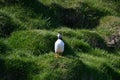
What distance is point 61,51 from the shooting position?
12219mm

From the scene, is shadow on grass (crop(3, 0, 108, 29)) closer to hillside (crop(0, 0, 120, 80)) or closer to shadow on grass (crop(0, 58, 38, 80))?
hillside (crop(0, 0, 120, 80))

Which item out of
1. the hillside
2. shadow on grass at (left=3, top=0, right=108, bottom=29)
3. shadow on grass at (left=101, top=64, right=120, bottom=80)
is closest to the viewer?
the hillside

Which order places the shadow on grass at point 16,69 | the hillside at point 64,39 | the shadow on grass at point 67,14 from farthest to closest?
the shadow on grass at point 67,14 → the hillside at point 64,39 → the shadow on grass at point 16,69

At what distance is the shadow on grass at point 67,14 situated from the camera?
1558cm

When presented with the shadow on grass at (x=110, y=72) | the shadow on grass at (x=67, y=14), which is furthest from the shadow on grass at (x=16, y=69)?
the shadow on grass at (x=67, y=14)

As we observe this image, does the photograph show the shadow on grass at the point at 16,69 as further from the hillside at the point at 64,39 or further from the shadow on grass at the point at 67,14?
the shadow on grass at the point at 67,14

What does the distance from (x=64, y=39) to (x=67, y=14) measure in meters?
2.67

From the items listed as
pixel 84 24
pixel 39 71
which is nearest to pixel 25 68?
pixel 39 71

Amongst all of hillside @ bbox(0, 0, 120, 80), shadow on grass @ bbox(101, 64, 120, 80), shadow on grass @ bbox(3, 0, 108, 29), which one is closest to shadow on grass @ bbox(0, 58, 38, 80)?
hillside @ bbox(0, 0, 120, 80)

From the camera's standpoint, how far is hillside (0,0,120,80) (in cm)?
1195

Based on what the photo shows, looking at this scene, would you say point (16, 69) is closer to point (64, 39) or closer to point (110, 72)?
point (64, 39)

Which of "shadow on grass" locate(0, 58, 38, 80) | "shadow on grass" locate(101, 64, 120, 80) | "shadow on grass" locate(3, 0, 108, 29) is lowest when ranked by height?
"shadow on grass" locate(101, 64, 120, 80)

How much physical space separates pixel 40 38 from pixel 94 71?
1976 millimetres

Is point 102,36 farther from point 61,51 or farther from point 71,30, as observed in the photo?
point 61,51
